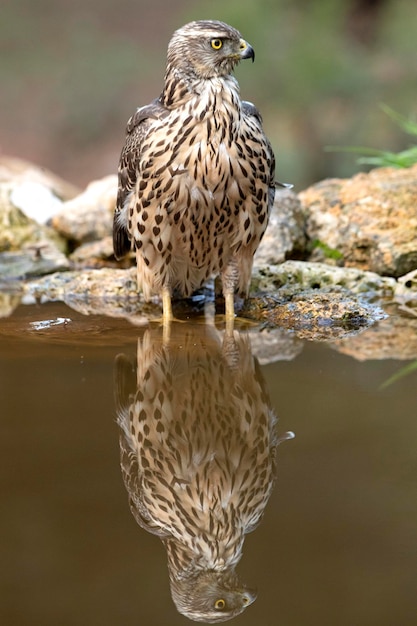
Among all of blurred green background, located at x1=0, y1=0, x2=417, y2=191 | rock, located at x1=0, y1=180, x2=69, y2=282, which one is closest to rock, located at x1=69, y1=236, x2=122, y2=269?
rock, located at x1=0, y1=180, x2=69, y2=282

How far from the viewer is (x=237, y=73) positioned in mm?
13672

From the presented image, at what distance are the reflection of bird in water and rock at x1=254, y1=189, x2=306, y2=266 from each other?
1965 mm

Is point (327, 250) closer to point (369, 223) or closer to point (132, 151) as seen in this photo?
point (369, 223)

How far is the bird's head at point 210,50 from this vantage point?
432 centimetres

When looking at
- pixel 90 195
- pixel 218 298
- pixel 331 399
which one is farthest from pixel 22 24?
pixel 331 399

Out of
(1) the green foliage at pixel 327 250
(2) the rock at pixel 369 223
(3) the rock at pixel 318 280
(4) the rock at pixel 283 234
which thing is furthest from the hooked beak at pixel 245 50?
(1) the green foliage at pixel 327 250

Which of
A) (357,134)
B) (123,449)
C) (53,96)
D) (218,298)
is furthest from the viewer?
(53,96)

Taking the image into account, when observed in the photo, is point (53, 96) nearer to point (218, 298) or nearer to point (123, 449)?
point (218, 298)

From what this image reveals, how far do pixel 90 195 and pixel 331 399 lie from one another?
A: 13.2ft

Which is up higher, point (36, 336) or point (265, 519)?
point (36, 336)

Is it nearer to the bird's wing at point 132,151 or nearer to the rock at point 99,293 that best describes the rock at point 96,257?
the rock at point 99,293

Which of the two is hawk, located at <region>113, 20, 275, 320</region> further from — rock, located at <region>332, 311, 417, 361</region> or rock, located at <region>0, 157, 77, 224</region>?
rock, located at <region>0, 157, 77, 224</region>

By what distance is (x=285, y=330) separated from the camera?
14.4 feet

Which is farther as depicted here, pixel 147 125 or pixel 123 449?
pixel 147 125
